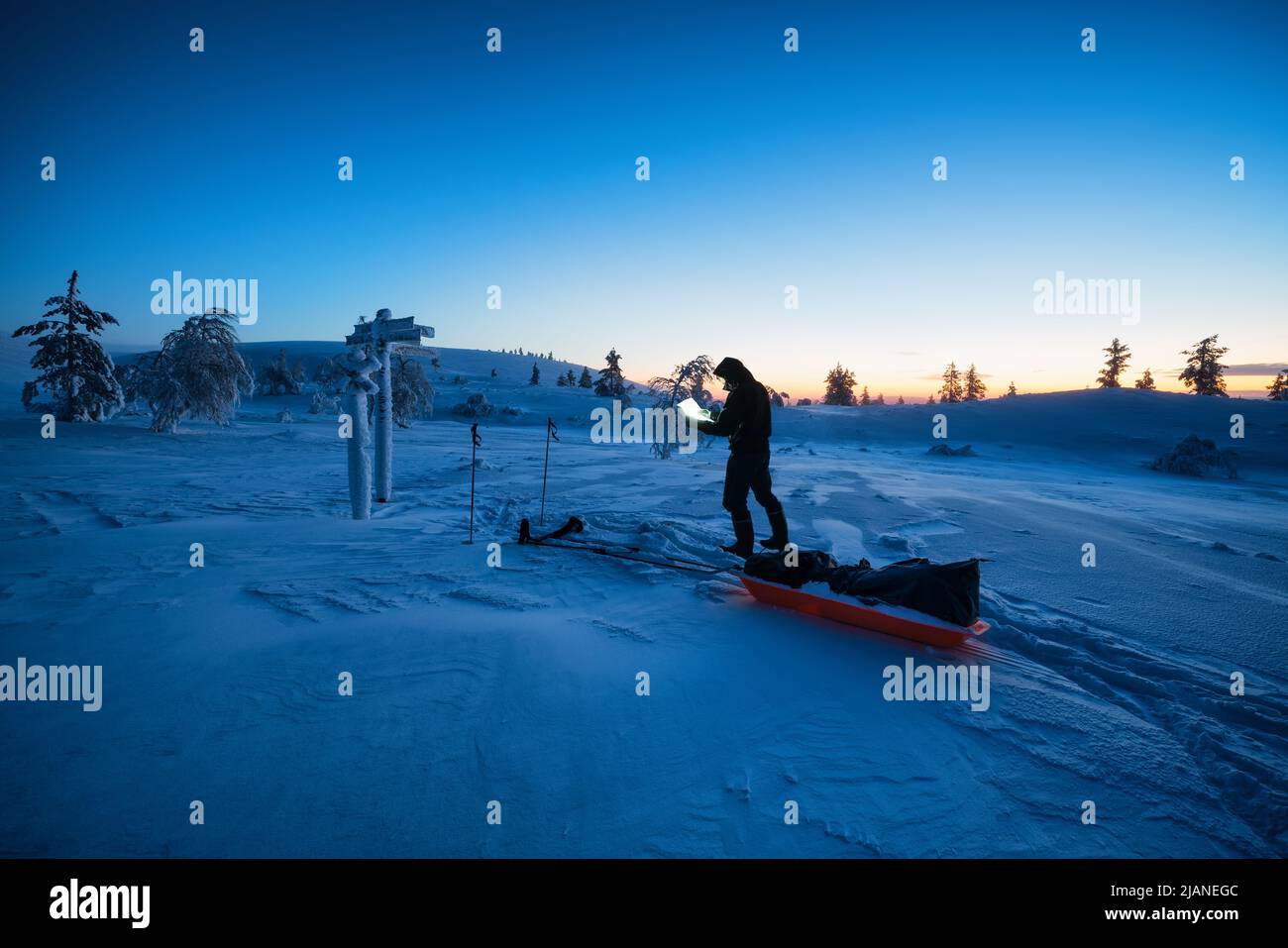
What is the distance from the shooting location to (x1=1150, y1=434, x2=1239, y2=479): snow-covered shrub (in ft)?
63.0

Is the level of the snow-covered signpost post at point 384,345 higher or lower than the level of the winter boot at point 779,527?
higher

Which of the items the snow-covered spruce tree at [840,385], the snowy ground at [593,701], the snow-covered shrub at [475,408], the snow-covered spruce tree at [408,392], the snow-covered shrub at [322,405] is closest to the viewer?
the snowy ground at [593,701]

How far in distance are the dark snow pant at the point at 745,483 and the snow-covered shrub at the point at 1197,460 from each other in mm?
23101

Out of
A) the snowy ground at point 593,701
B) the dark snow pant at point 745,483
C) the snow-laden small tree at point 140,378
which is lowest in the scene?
the snowy ground at point 593,701

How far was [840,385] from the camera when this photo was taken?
5819cm

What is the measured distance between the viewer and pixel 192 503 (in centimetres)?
887

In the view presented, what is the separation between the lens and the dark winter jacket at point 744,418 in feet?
21.1

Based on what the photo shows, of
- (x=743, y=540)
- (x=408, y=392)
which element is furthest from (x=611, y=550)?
(x=408, y=392)

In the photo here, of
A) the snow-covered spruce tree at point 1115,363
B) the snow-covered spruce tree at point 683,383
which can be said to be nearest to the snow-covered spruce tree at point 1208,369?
the snow-covered spruce tree at point 1115,363

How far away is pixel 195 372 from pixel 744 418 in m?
24.1

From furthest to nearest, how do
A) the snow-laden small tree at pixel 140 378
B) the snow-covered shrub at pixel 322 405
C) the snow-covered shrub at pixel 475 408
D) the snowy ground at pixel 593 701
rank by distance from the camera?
the snow-covered shrub at pixel 475 408, the snow-covered shrub at pixel 322 405, the snow-laden small tree at pixel 140 378, the snowy ground at pixel 593 701

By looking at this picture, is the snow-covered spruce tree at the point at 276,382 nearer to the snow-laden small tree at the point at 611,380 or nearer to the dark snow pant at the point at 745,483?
the snow-laden small tree at the point at 611,380
